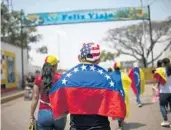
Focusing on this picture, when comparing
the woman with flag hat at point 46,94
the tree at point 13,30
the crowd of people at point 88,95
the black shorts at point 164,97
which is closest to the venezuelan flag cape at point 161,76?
the black shorts at point 164,97

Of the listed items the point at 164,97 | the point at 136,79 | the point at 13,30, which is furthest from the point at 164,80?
the point at 13,30

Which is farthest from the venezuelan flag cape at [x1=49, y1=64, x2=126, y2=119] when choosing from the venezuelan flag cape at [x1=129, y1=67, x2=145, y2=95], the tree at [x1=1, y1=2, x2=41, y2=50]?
the tree at [x1=1, y1=2, x2=41, y2=50]

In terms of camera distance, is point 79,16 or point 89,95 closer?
point 89,95

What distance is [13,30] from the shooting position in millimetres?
42062

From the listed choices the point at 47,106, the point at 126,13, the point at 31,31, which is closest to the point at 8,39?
the point at 31,31

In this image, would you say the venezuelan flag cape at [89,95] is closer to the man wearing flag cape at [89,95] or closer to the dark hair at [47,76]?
the man wearing flag cape at [89,95]

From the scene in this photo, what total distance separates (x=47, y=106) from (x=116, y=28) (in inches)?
1869

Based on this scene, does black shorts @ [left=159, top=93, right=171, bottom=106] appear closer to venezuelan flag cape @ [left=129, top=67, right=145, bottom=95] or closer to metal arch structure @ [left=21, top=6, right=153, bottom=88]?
venezuelan flag cape @ [left=129, top=67, right=145, bottom=95]

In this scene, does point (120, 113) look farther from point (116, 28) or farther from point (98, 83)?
point (116, 28)

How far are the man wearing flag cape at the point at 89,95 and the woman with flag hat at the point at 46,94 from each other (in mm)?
1161

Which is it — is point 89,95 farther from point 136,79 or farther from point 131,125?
point 136,79

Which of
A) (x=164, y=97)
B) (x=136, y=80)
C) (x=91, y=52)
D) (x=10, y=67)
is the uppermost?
(x=91, y=52)

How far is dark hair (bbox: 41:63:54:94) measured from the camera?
5043mm

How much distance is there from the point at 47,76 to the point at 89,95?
1.53 metres
